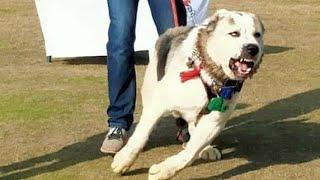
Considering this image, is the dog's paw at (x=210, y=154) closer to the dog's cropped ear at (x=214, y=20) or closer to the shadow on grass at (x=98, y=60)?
the dog's cropped ear at (x=214, y=20)

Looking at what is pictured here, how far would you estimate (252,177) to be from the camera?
5.41m

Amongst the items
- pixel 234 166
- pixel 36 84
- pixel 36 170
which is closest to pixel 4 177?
pixel 36 170

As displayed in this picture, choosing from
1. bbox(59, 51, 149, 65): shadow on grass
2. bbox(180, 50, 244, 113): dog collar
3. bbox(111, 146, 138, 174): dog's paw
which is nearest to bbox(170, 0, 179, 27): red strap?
bbox(180, 50, 244, 113): dog collar

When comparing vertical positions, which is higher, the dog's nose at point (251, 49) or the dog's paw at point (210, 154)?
the dog's nose at point (251, 49)

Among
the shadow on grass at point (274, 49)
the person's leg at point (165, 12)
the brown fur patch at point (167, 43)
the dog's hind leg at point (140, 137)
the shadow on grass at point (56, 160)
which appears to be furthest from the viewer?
the shadow on grass at point (274, 49)

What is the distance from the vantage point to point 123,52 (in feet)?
19.3

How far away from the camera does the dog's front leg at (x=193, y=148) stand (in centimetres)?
498

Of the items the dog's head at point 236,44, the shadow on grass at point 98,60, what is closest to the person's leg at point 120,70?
the dog's head at point 236,44

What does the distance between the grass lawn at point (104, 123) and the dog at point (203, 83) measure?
0.33 meters

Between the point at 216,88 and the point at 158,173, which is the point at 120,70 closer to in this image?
the point at 216,88

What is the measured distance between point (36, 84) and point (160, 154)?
308cm

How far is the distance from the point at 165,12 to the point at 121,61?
523mm

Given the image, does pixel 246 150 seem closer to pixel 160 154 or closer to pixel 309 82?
pixel 160 154

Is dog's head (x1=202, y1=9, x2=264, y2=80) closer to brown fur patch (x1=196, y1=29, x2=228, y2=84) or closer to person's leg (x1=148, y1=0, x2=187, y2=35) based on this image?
brown fur patch (x1=196, y1=29, x2=228, y2=84)
